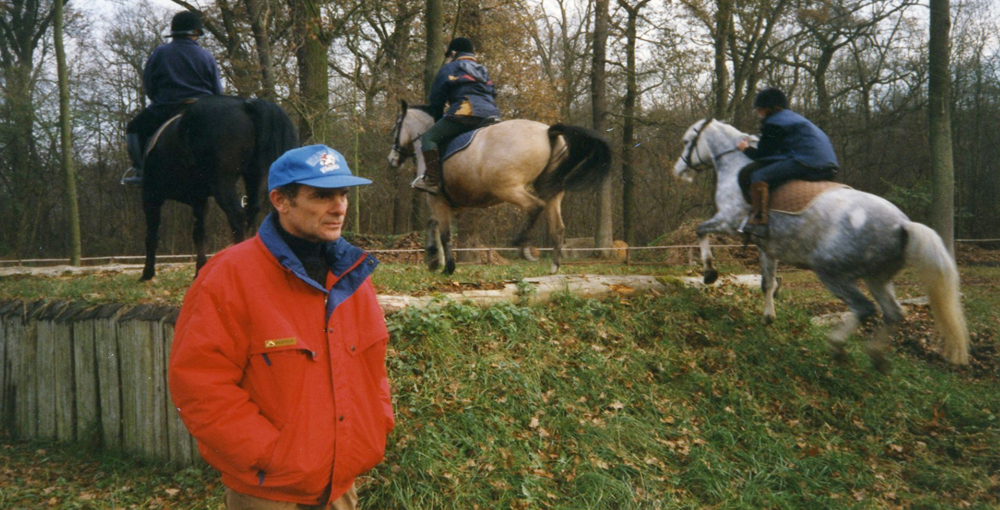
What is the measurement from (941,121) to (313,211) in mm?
13274

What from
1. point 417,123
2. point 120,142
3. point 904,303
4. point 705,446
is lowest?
point 705,446

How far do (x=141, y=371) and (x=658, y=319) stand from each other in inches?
206

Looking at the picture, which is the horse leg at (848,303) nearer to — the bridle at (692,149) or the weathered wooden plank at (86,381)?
the bridle at (692,149)

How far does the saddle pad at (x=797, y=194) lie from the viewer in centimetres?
647

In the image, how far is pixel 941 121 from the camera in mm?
12141

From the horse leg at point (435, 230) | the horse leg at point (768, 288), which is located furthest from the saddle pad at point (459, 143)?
the horse leg at point (768, 288)

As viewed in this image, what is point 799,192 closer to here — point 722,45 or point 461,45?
point 461,45

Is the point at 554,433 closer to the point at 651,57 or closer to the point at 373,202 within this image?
the point at 651,57

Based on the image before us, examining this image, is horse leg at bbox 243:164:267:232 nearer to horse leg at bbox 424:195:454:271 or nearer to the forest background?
horse leg at bbox 424:195:454:271

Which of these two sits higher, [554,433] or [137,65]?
[137,65]

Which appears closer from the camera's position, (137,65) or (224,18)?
(224,18)

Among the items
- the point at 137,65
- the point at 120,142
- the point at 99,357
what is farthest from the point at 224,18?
the point at 99,357

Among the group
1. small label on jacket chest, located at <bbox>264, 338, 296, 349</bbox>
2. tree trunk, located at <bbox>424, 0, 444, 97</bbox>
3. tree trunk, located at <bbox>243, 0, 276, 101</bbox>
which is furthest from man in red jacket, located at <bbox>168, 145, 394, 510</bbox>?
tree trunk, located at <bbox>243, 0, 276, 101</bbox>

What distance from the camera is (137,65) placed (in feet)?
73.3
